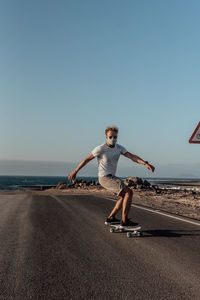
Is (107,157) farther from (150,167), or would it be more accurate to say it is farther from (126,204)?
(126,204)

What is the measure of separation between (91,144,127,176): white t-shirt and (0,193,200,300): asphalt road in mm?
1222

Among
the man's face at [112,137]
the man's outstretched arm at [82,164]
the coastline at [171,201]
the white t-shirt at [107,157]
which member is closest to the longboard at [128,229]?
the white t-shirt at [107,157]

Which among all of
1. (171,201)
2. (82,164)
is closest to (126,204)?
(82,164)

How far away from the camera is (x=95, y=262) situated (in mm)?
4328

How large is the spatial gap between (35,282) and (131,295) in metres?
1.07

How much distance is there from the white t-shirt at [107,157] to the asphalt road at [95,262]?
1222 millimetres

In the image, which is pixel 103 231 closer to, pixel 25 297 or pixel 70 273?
pixel 70 273

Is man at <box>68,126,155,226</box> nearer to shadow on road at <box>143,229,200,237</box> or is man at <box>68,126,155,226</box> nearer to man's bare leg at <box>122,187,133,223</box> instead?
man's bare leg at <box>122,187,133,223</box>

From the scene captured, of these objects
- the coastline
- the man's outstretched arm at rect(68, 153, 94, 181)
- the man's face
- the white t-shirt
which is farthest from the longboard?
the coastline

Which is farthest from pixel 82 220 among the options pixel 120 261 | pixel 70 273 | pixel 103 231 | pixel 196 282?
pixel 196 282

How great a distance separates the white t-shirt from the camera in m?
6.71

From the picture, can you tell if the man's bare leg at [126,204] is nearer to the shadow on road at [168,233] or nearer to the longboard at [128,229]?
the longboard at [128,229]

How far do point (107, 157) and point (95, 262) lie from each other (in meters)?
2.74

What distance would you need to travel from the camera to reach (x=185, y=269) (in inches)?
161
